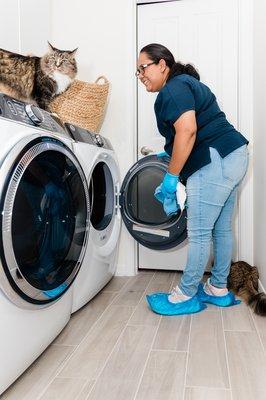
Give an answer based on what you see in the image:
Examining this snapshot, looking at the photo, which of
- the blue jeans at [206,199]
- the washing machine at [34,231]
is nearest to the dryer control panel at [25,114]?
the washing machine at [34,231]

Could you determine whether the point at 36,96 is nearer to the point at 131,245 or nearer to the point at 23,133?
the point at 23,133

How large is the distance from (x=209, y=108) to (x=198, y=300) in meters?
0.95

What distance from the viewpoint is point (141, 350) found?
1297 mm

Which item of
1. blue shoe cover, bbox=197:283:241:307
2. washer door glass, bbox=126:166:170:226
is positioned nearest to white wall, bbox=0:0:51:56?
washer door glass, bbox=126:166:170:226

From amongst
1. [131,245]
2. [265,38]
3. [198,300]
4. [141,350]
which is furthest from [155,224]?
[265,38]

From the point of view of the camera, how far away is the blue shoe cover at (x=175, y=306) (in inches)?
64.3

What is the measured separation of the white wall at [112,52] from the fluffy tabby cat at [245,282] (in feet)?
2.21

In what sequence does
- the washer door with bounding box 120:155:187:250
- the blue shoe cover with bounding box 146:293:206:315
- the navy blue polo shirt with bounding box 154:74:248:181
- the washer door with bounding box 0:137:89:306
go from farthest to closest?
the washer door with bounding box 120:155:187:250, the blue shoe cover with bounding box 146:293:206:315, the navy blue polo shirt with bounding box 154:74:248:181, the washer door with bounding box 0:137:89:306

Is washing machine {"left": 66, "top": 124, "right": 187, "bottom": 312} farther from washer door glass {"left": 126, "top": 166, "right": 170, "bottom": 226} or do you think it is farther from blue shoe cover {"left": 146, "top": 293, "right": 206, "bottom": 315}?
blue shoe cover {"left": 146, "top": 293, "right": 206, "bottom": 315}

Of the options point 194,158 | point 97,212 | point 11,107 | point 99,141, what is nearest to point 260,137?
point 194,158

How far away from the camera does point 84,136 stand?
1.66 m

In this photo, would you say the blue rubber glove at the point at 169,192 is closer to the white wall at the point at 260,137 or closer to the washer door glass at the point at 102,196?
the washer door glass at the point at 102,196

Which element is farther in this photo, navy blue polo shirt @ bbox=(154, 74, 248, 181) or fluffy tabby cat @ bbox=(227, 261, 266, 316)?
fluffy tabby cat @ bbox=(227, 261, 266, 316)

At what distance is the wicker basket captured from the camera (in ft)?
5.96
